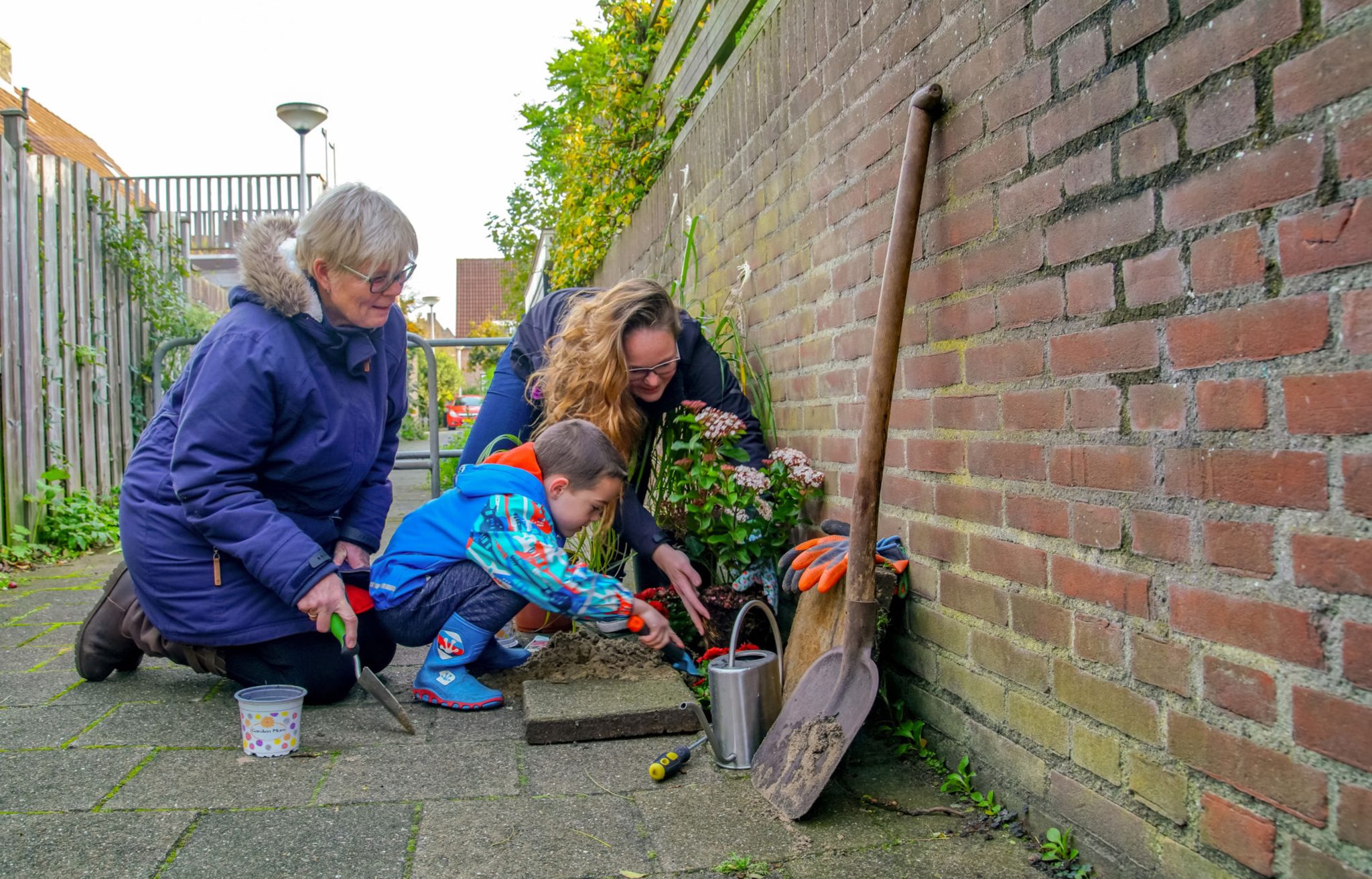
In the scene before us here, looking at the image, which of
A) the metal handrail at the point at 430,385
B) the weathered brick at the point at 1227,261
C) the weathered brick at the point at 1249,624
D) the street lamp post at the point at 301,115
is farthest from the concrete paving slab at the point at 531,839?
the street lamp post at the point at 301,115

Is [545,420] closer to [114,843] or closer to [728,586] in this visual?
[728,586]

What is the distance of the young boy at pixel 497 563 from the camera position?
2650 millimetres

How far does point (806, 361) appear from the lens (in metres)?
3.03

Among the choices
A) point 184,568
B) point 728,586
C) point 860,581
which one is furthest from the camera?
point 728,586

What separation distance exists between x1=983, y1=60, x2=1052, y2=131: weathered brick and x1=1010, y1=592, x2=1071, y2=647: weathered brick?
0.91 meters

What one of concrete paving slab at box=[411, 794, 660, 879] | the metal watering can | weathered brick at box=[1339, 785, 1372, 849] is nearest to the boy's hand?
A: the metal watering can

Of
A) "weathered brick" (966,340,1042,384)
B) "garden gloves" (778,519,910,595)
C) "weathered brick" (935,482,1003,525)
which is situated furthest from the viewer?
"garden gloves" (778,519,910,595)

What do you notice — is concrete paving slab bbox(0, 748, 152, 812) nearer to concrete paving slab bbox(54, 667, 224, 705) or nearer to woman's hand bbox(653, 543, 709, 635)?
concrete paving slab bbox(54, 667, 224, 705)

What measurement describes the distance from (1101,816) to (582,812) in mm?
970

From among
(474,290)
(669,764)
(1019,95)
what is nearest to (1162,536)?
(1019,95)

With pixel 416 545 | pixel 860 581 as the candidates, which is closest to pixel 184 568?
pixel 416 545

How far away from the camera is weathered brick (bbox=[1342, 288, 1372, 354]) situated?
3.80ft

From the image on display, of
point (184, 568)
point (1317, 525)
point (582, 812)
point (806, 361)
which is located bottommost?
point (582, 812)

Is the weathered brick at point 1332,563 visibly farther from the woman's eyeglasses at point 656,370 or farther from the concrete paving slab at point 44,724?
the concrete paving slab at point 44,724
